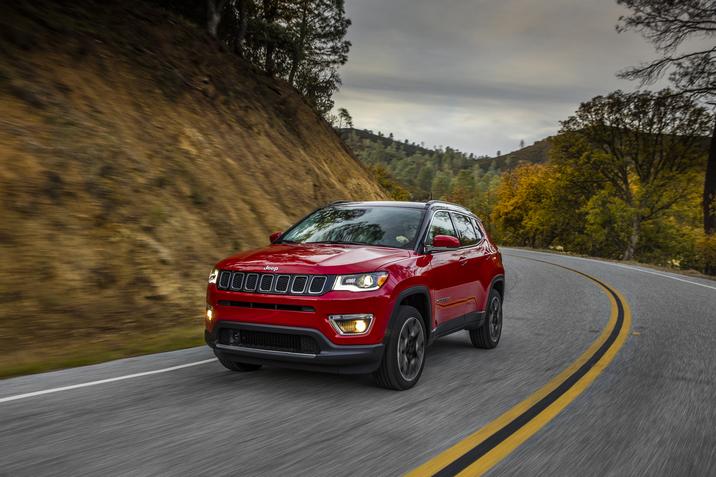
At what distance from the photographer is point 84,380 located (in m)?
5.73

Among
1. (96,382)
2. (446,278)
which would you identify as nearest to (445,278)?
(446,278)

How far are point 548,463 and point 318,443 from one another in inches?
59.6

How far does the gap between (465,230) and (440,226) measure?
0.91 m

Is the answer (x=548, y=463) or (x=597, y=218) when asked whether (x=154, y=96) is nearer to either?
(x=548, y=463)

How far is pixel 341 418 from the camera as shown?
4.79 m

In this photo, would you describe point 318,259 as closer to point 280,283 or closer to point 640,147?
point 280,283

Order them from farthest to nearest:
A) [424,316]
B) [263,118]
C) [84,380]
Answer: [263,118] → [424,316] → [84,380]

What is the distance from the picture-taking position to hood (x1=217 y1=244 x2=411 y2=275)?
5.28 metres

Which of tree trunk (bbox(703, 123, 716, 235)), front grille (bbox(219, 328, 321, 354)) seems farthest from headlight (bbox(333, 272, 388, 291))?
tree trunk (bbox(703, 123, 716, 235))

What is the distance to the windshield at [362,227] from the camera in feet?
20.9

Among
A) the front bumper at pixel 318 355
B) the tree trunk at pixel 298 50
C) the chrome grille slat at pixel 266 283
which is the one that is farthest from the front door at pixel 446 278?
the tree trunk at pixel 298 50

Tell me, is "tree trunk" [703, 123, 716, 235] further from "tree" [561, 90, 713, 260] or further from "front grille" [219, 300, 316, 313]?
"front grille" [219, 300, 316, 313]

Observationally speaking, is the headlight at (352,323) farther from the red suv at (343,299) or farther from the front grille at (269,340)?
the front grille at (269,340)

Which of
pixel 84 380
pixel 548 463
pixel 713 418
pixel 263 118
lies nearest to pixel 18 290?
pixel 84 380
